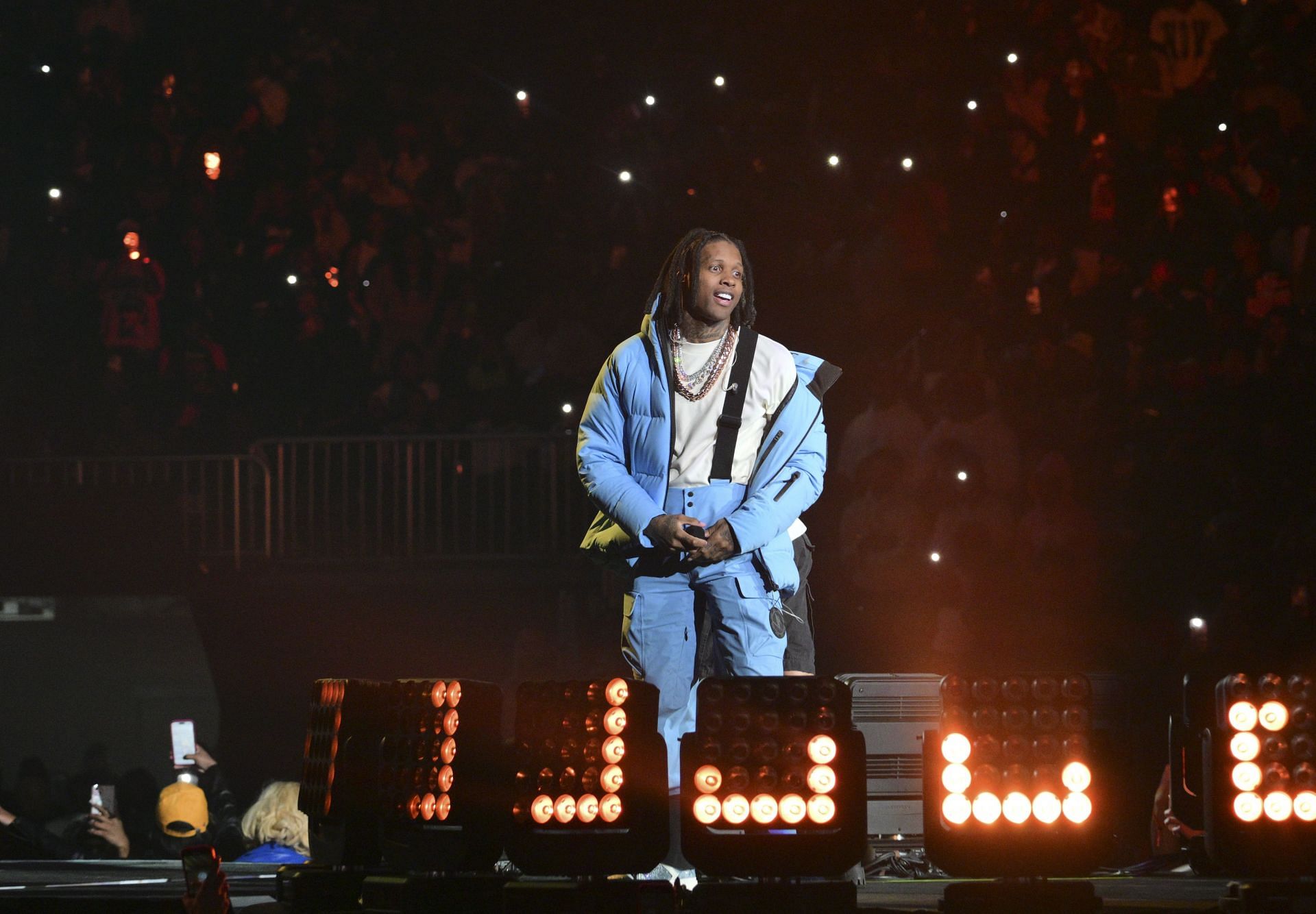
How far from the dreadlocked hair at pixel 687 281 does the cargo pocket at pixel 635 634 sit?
807 millimetres

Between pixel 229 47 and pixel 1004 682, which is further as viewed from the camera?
pixel 229 47

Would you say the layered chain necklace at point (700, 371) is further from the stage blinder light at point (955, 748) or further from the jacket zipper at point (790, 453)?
the stage blinder light at point (955, 748)

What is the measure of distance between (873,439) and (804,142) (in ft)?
7.88

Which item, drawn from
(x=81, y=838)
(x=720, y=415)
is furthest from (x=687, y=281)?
(x=81, y=838)

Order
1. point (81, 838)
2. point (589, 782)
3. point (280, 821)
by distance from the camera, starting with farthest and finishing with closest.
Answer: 1. point (81, 838)
2. point (280, 821)
3. point (589, 782)

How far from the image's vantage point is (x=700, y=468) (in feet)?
13.5

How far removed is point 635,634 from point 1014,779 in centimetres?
112

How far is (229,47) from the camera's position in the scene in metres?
11.5

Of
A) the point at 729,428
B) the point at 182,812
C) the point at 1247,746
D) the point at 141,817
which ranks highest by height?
the point at 729,428

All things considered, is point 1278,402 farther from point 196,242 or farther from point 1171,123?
point 196,242

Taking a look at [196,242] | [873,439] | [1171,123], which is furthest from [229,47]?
[1171,123]

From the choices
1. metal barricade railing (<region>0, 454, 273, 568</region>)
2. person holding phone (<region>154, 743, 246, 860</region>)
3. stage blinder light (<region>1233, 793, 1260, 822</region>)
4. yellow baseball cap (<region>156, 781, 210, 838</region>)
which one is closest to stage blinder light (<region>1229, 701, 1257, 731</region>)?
stage blinder light (<region>1233, 793, 1260, 822</region>)

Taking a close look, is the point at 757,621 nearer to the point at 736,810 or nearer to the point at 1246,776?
the point at 736,810

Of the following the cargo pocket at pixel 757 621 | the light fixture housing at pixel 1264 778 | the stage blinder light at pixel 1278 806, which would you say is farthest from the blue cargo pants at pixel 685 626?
the stage blinder light at pixel 1278 806
